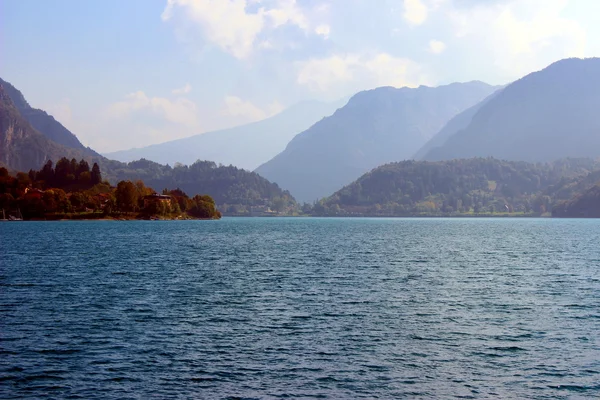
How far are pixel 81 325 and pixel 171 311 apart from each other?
9.73 meters

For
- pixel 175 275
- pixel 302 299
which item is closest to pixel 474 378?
pixel 302 299

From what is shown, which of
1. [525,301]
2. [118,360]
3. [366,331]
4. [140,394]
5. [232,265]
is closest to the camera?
[140,394]

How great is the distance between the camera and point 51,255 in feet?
414

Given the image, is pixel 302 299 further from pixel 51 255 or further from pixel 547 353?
pixel 51 255

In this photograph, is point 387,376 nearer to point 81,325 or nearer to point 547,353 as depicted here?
point 547,353

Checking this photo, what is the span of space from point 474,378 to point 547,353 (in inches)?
367

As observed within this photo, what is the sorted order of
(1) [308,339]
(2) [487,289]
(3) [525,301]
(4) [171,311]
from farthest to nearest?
(2) [487,289], (3) [525,301], (4) [171,311], (1) [308,339]

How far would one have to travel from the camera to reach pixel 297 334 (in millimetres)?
51125

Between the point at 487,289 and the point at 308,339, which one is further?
the point at 487,289

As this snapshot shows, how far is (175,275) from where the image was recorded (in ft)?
308

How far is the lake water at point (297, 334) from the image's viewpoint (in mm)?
37812

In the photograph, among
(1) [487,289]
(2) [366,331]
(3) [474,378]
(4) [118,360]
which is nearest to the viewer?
(3) [474,378]

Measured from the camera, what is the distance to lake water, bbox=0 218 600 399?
37812 mm

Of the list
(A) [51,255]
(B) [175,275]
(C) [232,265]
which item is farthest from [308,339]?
(A) [51,255]
